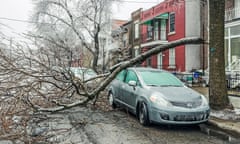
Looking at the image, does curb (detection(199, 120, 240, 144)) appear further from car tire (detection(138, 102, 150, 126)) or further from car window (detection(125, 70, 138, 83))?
car window (detection(125, 70, 138, 83))

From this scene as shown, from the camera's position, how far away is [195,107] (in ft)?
21.9

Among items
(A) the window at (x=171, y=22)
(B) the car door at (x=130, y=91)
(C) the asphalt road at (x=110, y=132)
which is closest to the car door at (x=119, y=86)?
(B) the car door at (x=130, y=91)

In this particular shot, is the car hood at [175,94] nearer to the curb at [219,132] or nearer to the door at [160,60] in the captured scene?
the curb at [219,132]

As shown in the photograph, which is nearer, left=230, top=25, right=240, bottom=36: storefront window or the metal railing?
the metal railing

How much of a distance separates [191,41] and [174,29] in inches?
593

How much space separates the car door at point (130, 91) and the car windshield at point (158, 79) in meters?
0.32

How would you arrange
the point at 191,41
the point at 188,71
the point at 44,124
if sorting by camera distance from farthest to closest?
the point at 188,71
the point at 191,41
the point at 44,124

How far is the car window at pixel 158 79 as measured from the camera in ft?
25.4

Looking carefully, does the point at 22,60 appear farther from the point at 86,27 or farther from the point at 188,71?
the point at 86,27

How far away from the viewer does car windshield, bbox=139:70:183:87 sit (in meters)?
7.73

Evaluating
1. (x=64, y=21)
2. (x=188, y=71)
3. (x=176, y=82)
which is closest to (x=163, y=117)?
(x=176, y=82)

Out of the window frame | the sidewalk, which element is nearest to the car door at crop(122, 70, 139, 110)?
the sidewalk

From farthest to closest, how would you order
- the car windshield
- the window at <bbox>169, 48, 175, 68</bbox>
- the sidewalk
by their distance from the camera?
the window at <bbox>169, 48, 175, 68</bbox>
the car windshield
the sidewalk

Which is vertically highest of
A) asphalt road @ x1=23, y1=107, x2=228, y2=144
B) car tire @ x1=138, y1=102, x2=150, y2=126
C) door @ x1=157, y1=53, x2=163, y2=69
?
door @ x1=157, y1=53, x2=163, y2=69
